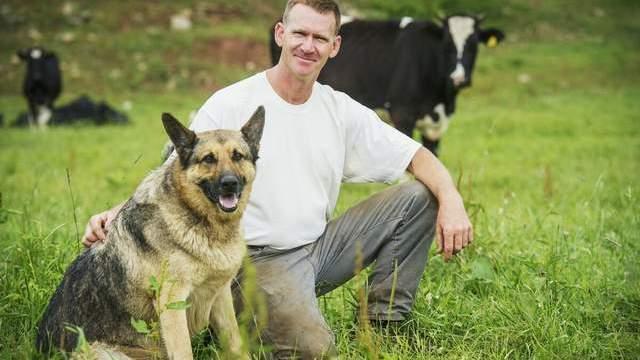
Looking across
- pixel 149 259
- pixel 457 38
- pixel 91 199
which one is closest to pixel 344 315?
pixel 149 259

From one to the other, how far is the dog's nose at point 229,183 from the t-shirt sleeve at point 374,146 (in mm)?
952

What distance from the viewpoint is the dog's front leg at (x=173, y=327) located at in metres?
3.15

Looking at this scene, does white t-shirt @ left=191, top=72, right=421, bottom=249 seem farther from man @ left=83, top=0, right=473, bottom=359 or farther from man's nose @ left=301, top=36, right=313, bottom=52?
man's nose @ left=301, top=36, right=313, bottom=52

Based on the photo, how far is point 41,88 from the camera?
15.1m

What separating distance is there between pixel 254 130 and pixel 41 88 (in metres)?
12.8

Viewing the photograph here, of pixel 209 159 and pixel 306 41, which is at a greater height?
pixel 306 41

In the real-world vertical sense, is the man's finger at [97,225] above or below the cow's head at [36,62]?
above

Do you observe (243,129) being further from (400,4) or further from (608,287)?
(400,4)

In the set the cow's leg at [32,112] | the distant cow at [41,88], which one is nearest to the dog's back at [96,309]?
the distant cow at [41,88]

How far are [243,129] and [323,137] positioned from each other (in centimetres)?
56

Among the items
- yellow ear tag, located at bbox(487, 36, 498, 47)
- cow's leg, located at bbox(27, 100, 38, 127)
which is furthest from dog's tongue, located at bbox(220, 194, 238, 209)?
cow's leg, located at bbox(27, 100, 38, 127)

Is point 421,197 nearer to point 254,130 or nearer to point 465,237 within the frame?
point 465,237

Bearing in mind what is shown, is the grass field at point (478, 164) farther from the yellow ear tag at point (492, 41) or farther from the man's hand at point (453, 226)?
the yellow ear tag at point (492, 41)

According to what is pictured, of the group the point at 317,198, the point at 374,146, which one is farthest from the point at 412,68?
the point at 317,198
